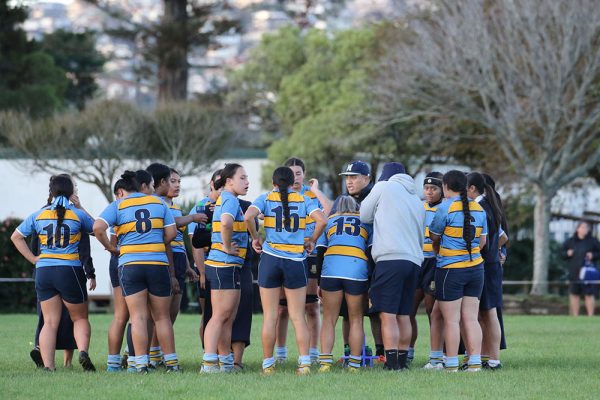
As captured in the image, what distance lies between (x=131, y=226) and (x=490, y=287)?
12.4 ft

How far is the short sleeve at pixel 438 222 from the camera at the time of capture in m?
12.5

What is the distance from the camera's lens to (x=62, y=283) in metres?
12.6

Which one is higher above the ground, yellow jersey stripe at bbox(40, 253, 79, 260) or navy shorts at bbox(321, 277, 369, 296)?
yellow jersey stripe at bbox(40, 253, 79, 260)

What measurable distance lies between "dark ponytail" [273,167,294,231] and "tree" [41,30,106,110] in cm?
4306

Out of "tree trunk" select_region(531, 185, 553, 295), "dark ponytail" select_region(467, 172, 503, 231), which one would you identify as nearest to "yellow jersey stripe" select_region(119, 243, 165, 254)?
"dark ponytail" select_region(467, 172, 503, 231)

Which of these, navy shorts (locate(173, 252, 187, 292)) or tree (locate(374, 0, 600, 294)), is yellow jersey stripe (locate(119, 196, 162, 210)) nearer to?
navy shorts (locate(173, 252, 187, 292))

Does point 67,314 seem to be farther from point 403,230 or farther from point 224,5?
point 224,5

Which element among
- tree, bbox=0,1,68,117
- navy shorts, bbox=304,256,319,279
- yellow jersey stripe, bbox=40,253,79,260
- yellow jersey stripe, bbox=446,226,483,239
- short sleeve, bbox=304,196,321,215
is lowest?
navy shorts, bbox=304,256,319,279

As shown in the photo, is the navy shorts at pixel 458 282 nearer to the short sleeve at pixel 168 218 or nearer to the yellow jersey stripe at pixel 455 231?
the yellow jersey stripe at pixel 455 231

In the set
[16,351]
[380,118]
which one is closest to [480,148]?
[380,118]

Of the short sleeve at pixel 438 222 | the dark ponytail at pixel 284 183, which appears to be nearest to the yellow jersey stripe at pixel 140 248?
the dark ponytail at pixel 284 183

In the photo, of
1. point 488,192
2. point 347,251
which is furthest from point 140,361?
point 488,192

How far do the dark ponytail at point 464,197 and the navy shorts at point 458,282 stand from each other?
21cm

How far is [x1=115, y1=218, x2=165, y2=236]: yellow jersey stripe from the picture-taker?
39.8 ft
